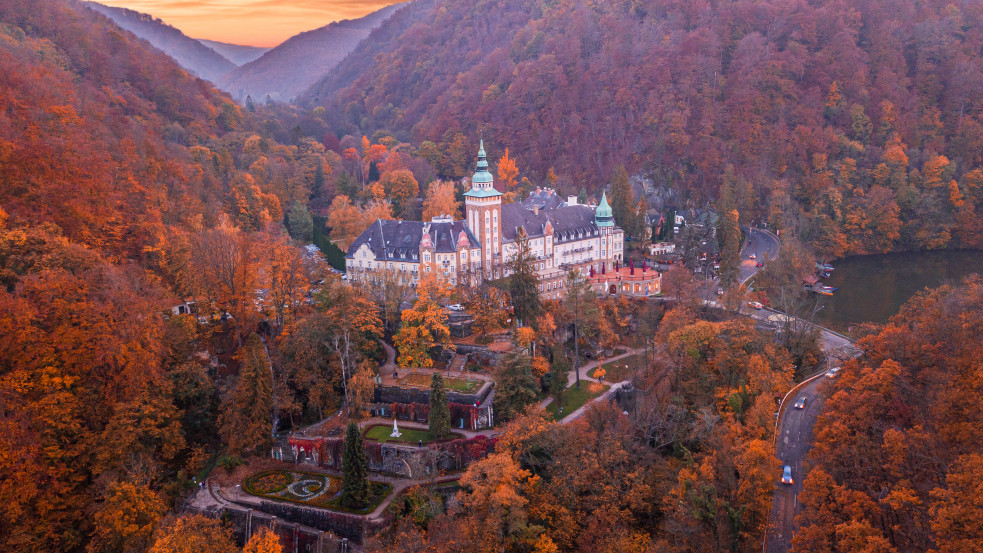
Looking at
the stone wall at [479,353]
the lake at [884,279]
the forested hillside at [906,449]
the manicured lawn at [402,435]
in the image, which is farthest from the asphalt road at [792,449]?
the lake at [884,279]

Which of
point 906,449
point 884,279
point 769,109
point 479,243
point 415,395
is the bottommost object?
point 415,395

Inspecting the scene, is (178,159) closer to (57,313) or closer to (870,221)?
(57,313)

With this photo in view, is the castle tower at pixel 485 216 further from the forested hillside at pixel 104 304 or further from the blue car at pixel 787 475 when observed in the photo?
the blue car at pixel 787 475

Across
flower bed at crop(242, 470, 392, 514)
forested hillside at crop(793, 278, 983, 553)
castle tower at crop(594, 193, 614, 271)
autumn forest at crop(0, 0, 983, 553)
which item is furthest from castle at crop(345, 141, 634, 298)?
forested hillside at crop(793, 278, 983, 553)

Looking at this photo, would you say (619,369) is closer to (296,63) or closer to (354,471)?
(354,471)

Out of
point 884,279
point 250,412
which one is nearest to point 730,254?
point 884,279

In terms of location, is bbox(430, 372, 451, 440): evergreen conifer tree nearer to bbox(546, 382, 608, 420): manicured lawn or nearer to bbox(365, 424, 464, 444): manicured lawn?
bbox(365, 424, 464, 444): manicured lawn
